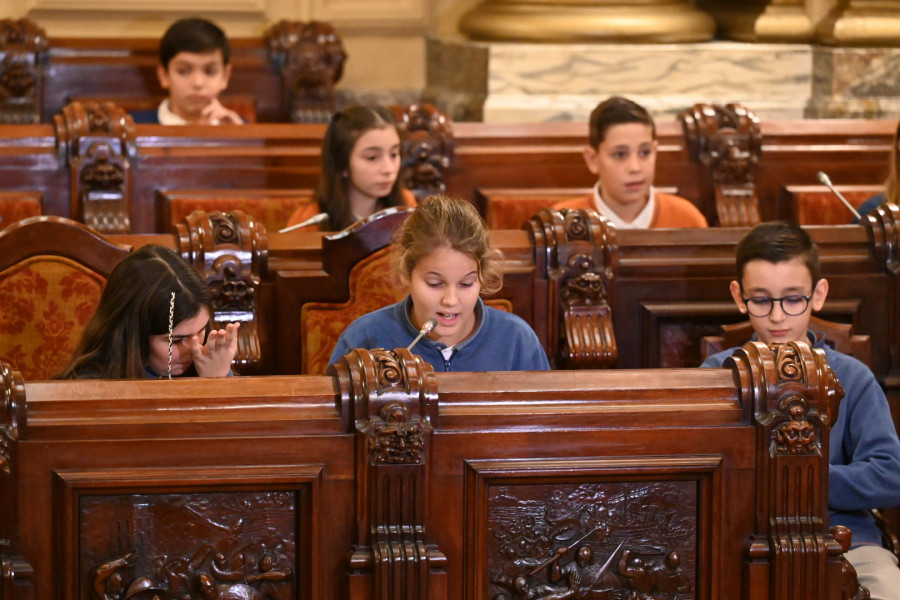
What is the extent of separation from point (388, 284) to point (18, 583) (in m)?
1.56

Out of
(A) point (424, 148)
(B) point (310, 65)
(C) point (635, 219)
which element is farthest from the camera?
(B) point (310, 65)

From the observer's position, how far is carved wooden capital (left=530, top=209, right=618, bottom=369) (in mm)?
3563

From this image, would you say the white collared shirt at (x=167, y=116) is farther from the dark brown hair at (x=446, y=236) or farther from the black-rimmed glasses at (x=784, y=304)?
the black-rimmed glasses at (x=784, y=304)

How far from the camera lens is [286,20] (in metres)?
6.75

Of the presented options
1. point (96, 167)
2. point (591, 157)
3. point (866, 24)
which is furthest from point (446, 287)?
point (866, 24)

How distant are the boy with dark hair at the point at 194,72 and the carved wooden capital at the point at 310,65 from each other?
0.81 metres

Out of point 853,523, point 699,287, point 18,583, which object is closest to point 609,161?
point 699,287

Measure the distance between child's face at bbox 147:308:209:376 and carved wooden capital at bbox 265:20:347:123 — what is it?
3845 mm

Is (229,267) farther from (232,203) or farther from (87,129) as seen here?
(87,129)

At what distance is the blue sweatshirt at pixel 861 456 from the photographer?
2822mm

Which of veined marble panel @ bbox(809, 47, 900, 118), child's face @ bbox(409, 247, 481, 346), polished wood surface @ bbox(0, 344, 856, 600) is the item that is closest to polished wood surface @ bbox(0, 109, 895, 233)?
veined marble panel @ bbox(809, 47, 900, 118)

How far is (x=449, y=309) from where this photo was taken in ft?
9.68

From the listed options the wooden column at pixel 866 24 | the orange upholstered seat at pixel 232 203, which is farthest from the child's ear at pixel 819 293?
the wooden column at pixel 866 24

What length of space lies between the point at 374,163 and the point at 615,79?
2478mm
